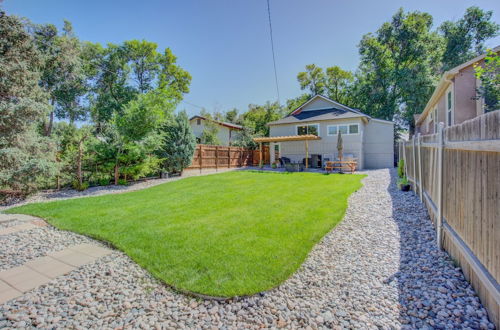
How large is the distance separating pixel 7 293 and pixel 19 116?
7.86 m

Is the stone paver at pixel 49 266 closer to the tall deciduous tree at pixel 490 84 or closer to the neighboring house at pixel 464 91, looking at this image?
the tall deciduous tree at pixel 490 84

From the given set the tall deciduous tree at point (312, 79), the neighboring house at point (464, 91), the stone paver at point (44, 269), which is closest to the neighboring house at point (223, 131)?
the tall deciduous tree at point (312, 79)

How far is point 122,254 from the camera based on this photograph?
368cm

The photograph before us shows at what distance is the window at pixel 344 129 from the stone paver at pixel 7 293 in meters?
17.4

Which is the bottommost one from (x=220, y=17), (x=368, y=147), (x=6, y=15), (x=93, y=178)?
(x=93, y=178)

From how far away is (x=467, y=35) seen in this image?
24266 mm

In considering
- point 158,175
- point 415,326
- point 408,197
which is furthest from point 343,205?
point 158,175

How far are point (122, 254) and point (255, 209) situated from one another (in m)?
3.15

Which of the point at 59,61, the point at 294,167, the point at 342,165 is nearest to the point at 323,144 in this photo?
the point at 342,165

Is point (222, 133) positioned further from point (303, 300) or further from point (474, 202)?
point (474, 202)

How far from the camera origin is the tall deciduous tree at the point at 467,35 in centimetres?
2355

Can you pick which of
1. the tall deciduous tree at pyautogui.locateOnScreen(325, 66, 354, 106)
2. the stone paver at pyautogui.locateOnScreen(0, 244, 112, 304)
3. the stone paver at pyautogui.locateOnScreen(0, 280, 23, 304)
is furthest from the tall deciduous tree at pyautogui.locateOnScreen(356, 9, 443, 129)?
the stone paver at pyautogui.locateOnScreen(0, 280, 23, 304)

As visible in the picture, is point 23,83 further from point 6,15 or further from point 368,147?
point 368,147

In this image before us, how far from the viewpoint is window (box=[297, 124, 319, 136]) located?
18.2m
